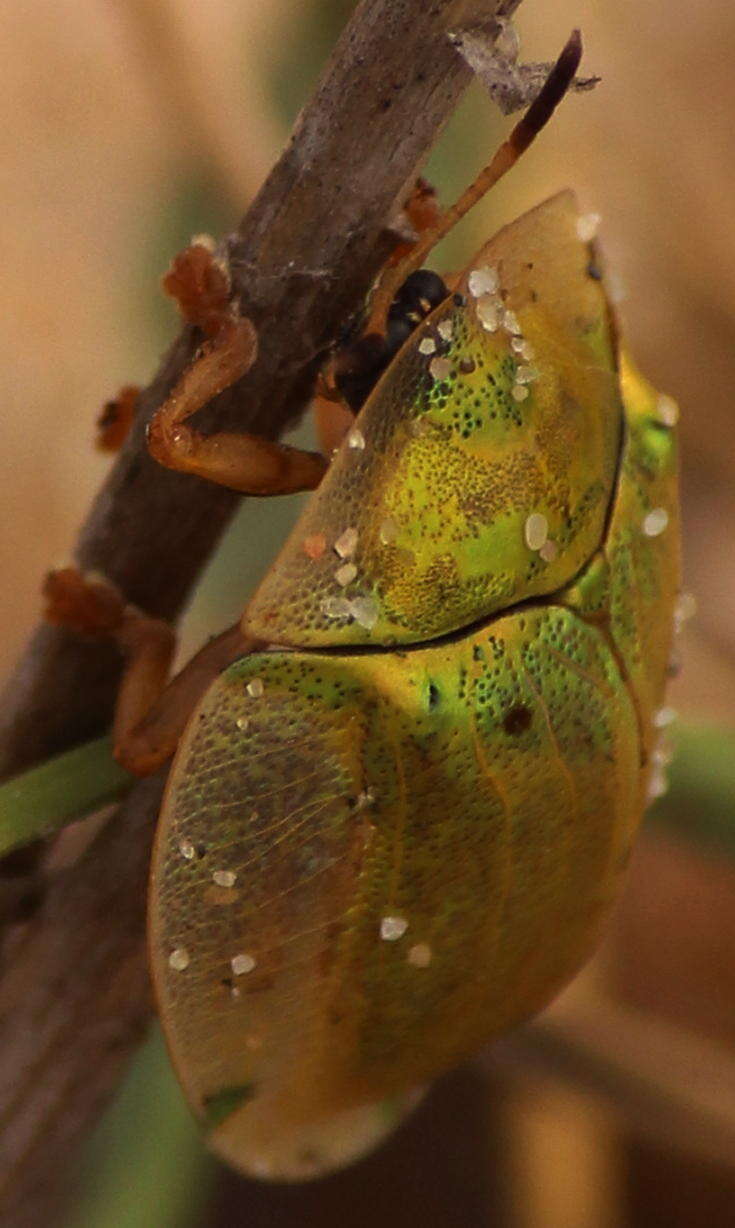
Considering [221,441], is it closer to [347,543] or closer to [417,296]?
[347,543]

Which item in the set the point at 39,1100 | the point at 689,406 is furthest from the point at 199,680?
the point at 689,406

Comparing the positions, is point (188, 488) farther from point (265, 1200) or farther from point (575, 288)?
point (265, 1200)

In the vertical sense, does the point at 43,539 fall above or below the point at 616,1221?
above

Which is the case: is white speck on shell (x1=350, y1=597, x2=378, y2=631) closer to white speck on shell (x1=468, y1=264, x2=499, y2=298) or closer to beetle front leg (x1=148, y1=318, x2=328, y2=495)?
beetle front leg (x1=148, y1=318, x2=328, y2=495)

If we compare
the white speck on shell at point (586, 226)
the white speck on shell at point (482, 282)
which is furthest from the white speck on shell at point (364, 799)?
the white speck on shell at point (586, 226)

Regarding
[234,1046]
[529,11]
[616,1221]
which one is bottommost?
[616,1221]

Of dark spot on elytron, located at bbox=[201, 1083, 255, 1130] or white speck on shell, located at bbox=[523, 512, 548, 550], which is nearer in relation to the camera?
white speck on shell, located at bbox=[523, 512, 548, 550]

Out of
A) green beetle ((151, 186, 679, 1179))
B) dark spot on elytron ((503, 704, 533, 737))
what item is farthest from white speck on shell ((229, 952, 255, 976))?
dark spot on elytron ((503, 704, 533, 737))
